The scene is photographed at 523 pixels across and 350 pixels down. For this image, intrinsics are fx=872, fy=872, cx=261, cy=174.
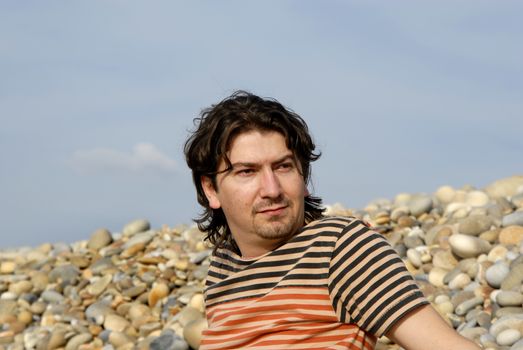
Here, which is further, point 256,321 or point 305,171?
point 305,171

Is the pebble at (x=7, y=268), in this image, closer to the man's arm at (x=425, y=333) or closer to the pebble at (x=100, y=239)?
the pebble at (x=100, y=239)

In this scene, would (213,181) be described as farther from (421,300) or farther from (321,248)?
(421,300)

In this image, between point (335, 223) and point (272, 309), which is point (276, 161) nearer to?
point (335, 223)

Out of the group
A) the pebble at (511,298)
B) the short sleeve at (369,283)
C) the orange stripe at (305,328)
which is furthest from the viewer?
the pebble at (511,298)

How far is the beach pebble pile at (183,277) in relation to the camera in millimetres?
6039

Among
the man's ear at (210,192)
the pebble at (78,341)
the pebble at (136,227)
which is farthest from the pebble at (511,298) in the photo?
the pebble at (136,227)

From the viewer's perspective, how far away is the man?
2760 mm

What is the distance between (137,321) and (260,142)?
4.93 m

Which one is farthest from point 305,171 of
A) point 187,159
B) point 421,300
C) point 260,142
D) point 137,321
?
point 137,321

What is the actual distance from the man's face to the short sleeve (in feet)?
0.75

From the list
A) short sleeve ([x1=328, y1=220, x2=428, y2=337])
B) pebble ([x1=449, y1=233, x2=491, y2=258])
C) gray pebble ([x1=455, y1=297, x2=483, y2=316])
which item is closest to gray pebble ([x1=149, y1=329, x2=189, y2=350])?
gray pebble ([x1=455, y1=297, x2=483, y2=316])

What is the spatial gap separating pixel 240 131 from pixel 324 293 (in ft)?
2.21

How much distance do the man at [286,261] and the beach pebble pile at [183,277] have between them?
2451 millimetres

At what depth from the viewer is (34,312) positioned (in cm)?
900
